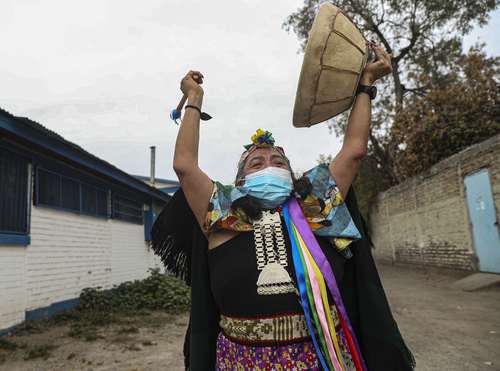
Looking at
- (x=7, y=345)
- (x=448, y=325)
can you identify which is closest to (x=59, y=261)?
(x=7, y=345)

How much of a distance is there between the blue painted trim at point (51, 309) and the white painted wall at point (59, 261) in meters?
0.08

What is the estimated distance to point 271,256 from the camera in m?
1.73

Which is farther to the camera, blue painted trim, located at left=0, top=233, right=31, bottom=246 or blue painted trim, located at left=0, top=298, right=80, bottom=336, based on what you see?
blue painted trim, located at left=0, top=298, right=80, bottom=336

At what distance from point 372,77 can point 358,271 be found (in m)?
0.97

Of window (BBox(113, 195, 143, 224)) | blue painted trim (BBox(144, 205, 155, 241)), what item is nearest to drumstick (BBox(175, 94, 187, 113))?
window (BBox(113, 195, 143, 224))

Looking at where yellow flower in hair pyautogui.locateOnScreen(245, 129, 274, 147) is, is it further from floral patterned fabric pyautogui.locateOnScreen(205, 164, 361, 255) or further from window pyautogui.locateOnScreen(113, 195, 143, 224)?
window pyautogui.locateOnScreen(113, 195, 143, 224)

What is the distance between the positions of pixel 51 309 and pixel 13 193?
2277 mm

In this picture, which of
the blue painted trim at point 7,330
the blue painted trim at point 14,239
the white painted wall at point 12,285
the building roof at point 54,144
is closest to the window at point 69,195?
the building roof at point 54,144

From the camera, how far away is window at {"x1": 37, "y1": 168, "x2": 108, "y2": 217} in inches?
292

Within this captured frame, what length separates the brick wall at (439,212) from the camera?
9.90 meters

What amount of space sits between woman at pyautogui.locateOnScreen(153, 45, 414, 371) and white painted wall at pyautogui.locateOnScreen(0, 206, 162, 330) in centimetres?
538

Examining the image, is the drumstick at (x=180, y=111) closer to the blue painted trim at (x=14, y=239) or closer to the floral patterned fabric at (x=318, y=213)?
the floral patterned fabric at (x=318, y=213)

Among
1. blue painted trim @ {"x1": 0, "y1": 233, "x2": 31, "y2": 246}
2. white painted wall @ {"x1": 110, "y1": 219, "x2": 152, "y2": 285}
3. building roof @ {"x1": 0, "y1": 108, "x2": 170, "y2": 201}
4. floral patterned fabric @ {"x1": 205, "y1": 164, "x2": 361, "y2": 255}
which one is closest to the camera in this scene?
floral patterned fabric @ {"x1": 205, "y1": 164, "x2": 361, "y2": 255}

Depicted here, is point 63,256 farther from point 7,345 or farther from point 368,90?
point 368,90
